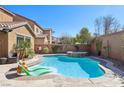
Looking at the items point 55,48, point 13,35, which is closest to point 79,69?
point 13,35

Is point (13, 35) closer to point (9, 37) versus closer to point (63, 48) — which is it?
point (9, 37)

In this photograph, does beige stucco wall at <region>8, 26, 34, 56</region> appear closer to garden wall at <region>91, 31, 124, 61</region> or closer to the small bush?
garden wall at <region>91, 31, 124, 61</region>

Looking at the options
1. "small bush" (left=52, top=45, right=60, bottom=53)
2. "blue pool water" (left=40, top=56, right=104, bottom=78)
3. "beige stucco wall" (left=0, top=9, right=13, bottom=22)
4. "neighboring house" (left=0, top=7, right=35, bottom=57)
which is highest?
"beige stucco wall" (left=0, top=9, right=13, bottom=22)

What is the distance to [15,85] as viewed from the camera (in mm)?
6582

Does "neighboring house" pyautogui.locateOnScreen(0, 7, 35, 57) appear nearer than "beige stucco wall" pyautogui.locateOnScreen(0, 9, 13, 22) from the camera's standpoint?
Yes

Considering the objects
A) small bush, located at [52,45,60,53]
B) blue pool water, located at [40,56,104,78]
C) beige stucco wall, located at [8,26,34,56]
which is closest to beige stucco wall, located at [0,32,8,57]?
beige stucco wall, located at [8,26,34,56]

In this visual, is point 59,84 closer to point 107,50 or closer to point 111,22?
point 107,50

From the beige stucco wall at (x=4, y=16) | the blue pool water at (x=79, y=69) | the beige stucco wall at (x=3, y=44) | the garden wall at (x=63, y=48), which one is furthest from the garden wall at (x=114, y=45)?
the beige stucco wall at (x=4, y=16)

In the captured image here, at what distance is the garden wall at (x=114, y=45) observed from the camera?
1427 centimetres

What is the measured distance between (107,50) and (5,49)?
472 inches

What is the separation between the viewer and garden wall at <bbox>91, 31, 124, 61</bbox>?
14273mm
